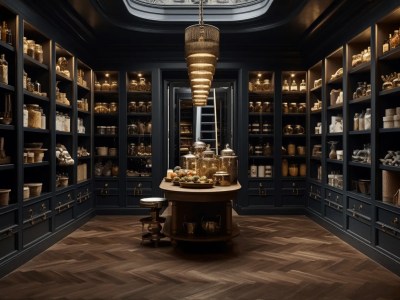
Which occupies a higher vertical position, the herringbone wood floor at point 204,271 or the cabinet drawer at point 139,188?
the cabinet drawer at point 139,188

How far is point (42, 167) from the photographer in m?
5.28

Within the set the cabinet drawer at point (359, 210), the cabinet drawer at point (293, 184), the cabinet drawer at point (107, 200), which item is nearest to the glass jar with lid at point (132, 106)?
the cabinet drawer at point (107, 200)

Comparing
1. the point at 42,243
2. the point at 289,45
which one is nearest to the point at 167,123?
the point at 289,45

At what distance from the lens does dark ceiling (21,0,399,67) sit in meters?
5.17

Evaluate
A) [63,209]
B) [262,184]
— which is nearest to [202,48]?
[63,209]

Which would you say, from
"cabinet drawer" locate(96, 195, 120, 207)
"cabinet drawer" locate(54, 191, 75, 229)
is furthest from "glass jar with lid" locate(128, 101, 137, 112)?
"cabinet drawer" locate(54, 191, 75, 229)

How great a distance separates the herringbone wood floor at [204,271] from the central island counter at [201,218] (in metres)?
0.21

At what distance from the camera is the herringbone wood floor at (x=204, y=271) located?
347 centimetres

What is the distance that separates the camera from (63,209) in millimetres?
5656

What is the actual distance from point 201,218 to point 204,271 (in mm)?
881

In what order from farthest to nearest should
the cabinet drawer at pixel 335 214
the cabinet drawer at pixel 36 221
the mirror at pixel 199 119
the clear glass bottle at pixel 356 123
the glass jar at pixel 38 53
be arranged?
the mirror at pixel 199 119
the cabinet drawer at pixel 335 214
the clear glass bottle at pixel 356 123
the glass jar at pixel 38 53
the cabinet drawer at pixel 36 221

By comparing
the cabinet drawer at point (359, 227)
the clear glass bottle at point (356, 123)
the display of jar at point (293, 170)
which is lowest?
the cabinet drawer at point (359, 227)

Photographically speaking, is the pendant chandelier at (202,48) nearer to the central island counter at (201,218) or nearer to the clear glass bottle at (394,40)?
the central island counter at (201,218)

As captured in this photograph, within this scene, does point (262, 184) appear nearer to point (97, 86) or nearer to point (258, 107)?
point (258, 107)
